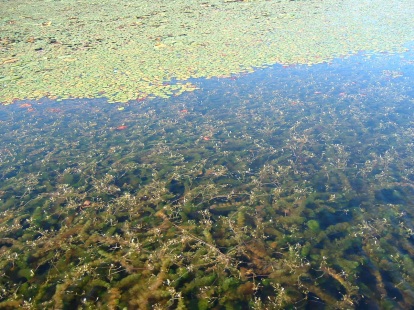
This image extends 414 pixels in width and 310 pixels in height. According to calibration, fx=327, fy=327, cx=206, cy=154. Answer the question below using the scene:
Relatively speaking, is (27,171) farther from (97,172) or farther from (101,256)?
(101,256)

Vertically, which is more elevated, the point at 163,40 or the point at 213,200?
the point at 163,40

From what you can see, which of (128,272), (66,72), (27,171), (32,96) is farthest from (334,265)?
(66,72)

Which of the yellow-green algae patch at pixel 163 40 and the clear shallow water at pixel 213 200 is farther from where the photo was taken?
the yellow-green algae patch at pixel 163 40

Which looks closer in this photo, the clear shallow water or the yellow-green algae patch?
the clear shallow water

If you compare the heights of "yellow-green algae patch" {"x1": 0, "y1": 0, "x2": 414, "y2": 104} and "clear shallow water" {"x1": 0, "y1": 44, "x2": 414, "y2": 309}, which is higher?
"yellow-green algae patch" {"x1": 0, "y1": 0, "x2": 414, "y2": 104}

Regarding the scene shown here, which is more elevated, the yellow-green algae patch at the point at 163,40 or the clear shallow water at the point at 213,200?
the yellow-green algae patch at the point at 163,40
